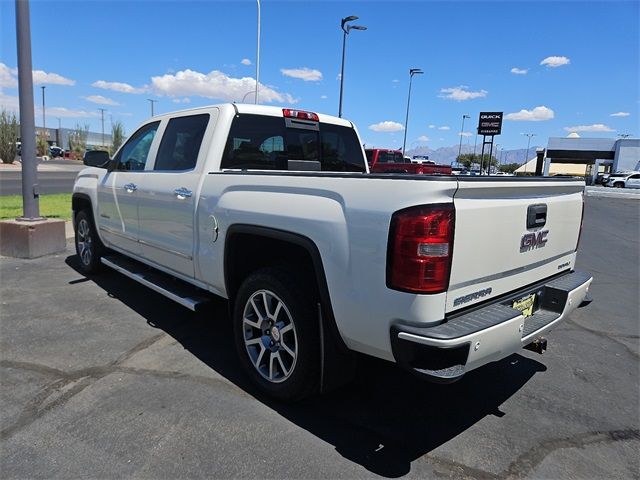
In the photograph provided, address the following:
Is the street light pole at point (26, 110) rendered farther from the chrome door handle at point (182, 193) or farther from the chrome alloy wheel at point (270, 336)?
the chrome alloy wheel at point (270, 336)

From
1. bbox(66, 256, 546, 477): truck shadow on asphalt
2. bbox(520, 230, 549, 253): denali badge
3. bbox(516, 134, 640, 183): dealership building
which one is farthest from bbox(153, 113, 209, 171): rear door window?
bbox(516, 134, 640, 183): dealership building

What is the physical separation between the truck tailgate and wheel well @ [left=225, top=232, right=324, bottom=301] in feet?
3.23

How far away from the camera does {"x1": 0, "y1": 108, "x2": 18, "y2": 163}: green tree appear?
40094 mm

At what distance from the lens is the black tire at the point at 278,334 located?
9.55 ft

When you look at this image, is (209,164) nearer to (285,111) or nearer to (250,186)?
(250,186)

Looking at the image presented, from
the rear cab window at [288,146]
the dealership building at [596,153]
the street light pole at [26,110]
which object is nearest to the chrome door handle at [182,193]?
the rear cab window at [288,146]

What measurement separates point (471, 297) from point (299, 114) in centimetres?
258

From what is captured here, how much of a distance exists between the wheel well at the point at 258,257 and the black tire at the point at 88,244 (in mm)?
3255

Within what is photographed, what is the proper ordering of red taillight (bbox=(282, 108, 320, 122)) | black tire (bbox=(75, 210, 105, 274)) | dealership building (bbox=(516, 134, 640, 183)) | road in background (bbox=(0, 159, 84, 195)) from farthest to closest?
dealership building (bbox=(516, 134, 640, 183)) → road in background (bbox=(0, 159, 84, 195)) → black tire (bbox=(75, 210, 105, 274)) → red taillight (bbox=(282, 108, 320, 122))

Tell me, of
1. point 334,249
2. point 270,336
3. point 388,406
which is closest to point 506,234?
point 334,249

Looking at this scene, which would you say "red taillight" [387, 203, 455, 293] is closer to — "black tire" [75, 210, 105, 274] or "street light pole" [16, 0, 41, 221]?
"black tire" [75, 210, 105, 274]

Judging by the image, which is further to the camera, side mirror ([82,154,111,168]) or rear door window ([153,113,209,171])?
side mirror ([82,154,111,168])

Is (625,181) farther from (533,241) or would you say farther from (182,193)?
(182,193)

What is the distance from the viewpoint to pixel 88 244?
6.22 meters
